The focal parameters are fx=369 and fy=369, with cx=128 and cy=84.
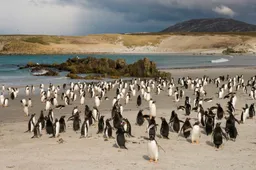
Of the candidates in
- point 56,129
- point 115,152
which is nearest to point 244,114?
point 115,152

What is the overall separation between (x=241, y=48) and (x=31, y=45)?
79712 millimetres

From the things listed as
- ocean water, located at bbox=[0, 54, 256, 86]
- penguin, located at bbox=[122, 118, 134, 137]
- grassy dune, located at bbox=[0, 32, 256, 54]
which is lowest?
ocean water, located at bbox=[0, 54, 256, 86]

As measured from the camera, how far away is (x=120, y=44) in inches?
6590

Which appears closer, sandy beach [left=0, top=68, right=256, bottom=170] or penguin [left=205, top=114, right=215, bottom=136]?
sandy beach [left=0, top=68, right=256, bottom=170]

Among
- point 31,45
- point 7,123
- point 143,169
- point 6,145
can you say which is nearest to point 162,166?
point 143,169

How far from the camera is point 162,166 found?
9570mm

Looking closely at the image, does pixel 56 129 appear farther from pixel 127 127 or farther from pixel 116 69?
pixel 116 69

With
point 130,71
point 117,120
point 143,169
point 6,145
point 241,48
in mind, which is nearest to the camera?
point 143,169

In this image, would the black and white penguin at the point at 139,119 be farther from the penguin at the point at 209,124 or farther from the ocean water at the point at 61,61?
the ocean water at the point at 61,61

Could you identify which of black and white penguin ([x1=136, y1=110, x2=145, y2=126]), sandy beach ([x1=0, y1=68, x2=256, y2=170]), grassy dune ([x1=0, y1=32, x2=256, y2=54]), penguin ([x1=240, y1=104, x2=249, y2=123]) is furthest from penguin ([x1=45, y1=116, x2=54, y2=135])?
grassy dune ([x1=0, y1=32, x2=256, y2=54])

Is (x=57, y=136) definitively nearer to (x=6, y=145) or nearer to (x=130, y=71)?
(x=6, y=145)

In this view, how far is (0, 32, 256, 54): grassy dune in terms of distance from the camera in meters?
143

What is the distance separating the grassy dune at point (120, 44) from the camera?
143 metres

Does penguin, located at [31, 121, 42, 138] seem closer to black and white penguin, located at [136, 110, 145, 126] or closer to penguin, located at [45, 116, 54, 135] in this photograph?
penguin, located at [45, 116, 54, 135]
